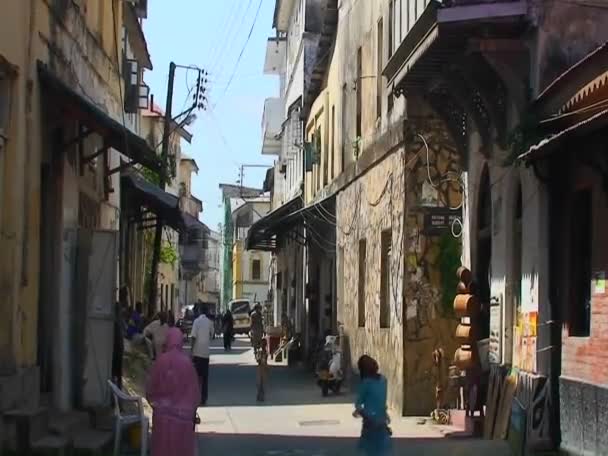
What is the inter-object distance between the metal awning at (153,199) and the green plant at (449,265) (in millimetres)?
8318

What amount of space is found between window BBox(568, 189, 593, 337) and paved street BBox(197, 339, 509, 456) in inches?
71.5

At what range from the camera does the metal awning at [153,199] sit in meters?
25.5

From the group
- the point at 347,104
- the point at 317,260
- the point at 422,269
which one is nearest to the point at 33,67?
the point at 422,269

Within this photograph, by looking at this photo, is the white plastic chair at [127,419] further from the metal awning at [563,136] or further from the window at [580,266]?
the metal awning at [563,136]

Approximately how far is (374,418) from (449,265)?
8.57 metres

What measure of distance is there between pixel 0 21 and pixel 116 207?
1089 cm

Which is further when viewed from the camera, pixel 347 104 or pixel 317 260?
pixel 317 260

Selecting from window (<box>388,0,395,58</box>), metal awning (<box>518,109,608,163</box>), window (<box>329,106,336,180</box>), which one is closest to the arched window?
metal awning (<box>518,109,608,163</box>)

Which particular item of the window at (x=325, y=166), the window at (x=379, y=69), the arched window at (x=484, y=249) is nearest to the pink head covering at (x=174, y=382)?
the arched window at (x=484, y=249)

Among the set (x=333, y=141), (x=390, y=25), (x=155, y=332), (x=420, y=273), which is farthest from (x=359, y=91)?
(x=155, y=332)

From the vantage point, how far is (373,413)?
10.7 meters

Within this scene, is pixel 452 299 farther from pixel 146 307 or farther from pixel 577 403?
pixel 146 307

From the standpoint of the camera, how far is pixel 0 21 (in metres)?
12.1

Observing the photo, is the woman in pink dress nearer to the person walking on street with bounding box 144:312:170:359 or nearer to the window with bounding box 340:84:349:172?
the person walking on street with bounding box 144:312:170:359
